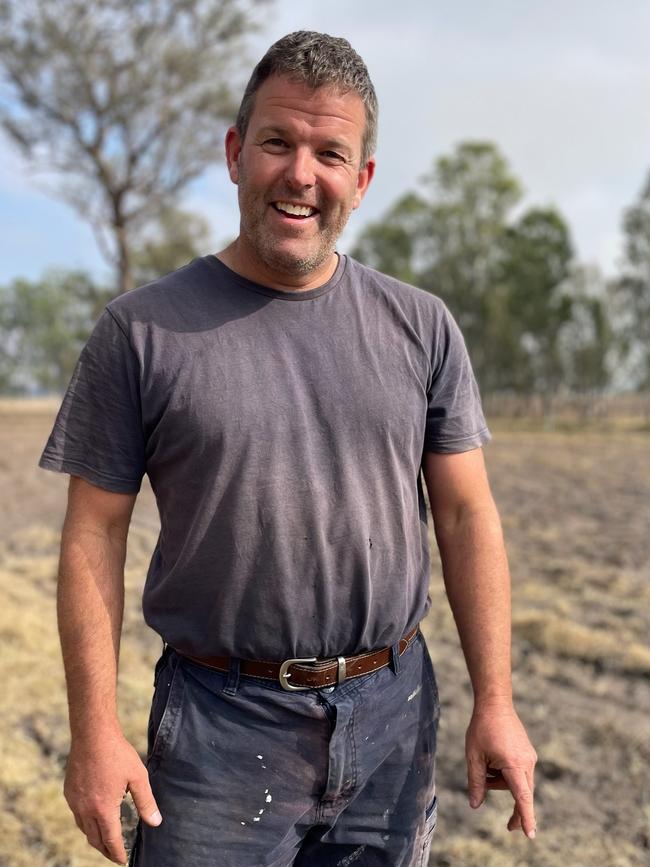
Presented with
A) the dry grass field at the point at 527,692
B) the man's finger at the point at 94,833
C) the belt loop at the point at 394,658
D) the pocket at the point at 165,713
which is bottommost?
the dry grass field at the point at 527,692

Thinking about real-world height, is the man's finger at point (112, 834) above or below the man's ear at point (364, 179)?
below

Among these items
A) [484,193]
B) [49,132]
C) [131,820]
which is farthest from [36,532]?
[484,193]

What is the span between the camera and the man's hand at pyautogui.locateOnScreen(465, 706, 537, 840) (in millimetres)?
1768

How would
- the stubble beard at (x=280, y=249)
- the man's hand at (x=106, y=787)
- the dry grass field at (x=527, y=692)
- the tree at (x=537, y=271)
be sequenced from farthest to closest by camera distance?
the tree at (x=537, y=271) < the dry grass field at (x=527, y=692) < the stubble beard at (x=280, y=249) < the man's hand at (x=106, y=787)

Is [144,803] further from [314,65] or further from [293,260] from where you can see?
[314,65]

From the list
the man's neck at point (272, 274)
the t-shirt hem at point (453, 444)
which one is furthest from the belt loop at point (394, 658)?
the man's neck at point (272, 274)

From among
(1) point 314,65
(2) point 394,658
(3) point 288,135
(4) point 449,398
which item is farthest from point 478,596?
(1) point 314,65

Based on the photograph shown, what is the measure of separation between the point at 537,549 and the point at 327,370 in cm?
633

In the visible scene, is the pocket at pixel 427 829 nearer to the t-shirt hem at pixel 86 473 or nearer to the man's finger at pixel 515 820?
the man's finger at pixel 515 820

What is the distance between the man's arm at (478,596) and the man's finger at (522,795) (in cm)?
3

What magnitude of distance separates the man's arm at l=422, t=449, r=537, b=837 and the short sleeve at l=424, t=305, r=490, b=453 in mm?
36

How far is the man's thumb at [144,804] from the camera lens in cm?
162

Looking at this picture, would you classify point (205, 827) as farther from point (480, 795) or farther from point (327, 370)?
point (327, 370)

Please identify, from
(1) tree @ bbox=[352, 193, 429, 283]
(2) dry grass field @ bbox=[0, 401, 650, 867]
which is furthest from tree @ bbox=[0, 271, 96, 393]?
(2) dry grass field @ bbox=[0, 401, 650, 867]
